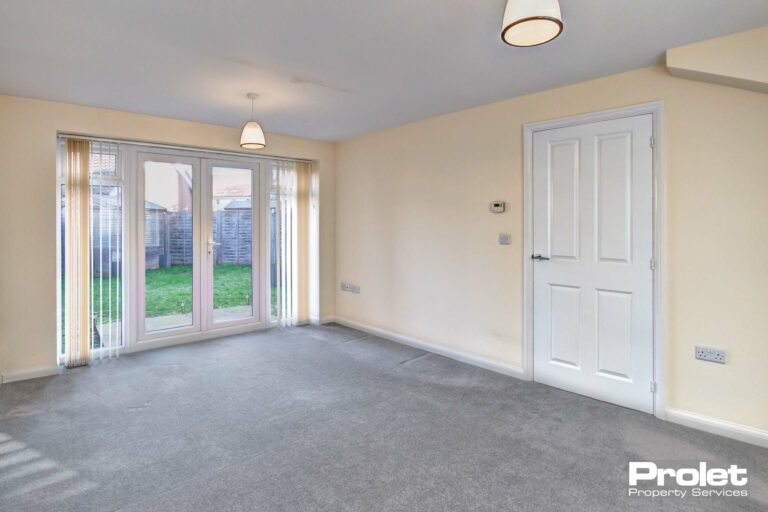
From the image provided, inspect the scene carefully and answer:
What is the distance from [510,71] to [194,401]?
3.49 meters

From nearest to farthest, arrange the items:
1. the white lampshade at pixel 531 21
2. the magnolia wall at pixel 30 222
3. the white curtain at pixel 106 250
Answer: the white lampshade at pixel 531 21
the magnolia wall at pixel 30 222
the white curtain at pixel 106 250

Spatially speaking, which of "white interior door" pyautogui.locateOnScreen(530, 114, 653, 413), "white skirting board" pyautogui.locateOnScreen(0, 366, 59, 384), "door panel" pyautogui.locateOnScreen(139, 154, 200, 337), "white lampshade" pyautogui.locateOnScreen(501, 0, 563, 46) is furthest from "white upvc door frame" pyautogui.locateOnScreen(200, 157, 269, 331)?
"white lampshade" pyautogui.locateOnScreen(501, 0, 563, 46)

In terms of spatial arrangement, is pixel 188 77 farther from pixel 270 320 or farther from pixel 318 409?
pixel 270 320

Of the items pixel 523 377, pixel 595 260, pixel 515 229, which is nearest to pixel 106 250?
pixel 515 229

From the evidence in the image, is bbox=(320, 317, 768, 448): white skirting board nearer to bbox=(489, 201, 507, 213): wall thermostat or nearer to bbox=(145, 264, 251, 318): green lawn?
bbox=(145, 264, 251, 318): green lawn

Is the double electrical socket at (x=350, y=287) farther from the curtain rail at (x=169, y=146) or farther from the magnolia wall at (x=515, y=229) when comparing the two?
the curtain rail at (x=169, y=146)

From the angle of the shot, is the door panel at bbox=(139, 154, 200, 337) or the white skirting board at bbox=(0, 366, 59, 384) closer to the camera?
the white skirting board at bbox=(0, 366, 59, 384)

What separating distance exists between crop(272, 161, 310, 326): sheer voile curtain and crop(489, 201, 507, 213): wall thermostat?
282 cm

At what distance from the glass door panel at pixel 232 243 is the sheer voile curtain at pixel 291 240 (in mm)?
327

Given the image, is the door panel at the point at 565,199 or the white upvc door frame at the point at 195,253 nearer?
the door panel at the point at 565,199

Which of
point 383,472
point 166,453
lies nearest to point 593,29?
point 383,472

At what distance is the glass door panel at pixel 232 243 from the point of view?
16.7ft

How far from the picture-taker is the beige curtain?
402 centimetres

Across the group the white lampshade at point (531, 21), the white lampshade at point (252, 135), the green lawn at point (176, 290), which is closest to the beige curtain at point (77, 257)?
the green lawn at point (176, 290)
